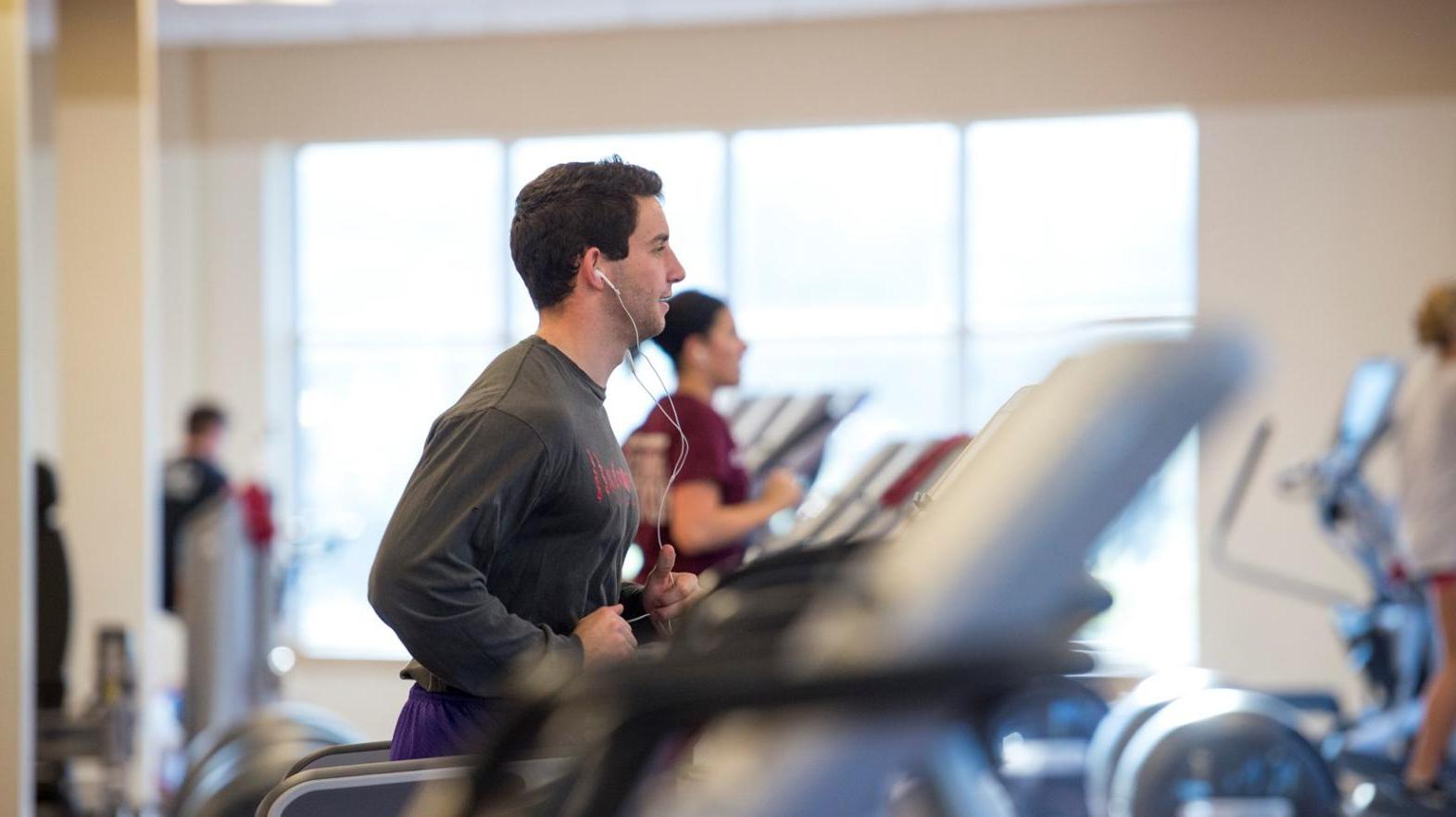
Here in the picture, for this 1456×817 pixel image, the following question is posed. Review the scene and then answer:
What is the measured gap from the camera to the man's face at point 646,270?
5.22ft

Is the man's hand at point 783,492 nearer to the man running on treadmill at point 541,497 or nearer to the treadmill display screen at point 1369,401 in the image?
the man running on treadmill at point 541,497

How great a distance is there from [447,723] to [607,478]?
0.95 ft

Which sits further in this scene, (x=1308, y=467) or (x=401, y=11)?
(x=401, y=11)

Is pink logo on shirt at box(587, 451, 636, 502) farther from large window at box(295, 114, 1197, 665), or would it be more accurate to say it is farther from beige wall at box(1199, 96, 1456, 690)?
beige wall at box(1199, 96, 1456, 690)

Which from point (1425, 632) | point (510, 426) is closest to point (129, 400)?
point (510, 426)

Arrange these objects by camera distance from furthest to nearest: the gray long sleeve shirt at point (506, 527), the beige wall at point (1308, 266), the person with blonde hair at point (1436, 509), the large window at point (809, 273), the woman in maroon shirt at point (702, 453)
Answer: the large window at point (809, 273) → the beige wall at point (1308, 266) → the person with blonde hair at point (1436, 509) → the woman in maroon shirt at point (702, 453) → the gray long sleeve shirt at point (506, 527)

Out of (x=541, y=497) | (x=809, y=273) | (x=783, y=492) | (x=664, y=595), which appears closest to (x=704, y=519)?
(x=783, y=492)

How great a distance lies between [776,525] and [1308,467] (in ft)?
6.25

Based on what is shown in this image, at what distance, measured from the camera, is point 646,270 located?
1597 mm

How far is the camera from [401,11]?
24.3 ft

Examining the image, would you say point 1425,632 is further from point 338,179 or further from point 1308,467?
point 338,179

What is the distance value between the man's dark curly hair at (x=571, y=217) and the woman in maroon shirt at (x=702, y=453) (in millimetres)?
869

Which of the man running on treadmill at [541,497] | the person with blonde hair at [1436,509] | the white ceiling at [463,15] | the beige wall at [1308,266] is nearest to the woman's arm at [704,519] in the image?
the man running on treadmill at [541,497]

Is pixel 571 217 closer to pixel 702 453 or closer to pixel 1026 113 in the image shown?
pixel 702 453
